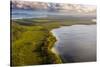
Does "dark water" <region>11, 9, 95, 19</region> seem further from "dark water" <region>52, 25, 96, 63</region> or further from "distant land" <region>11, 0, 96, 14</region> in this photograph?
"dark water" <region>52, 25, 96, 63</region>

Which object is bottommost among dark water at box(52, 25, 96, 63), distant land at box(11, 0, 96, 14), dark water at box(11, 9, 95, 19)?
dark water at box(52, 25, 96, 63)

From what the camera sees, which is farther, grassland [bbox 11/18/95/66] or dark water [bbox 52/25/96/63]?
dark water [bbox 52/25/96/63]

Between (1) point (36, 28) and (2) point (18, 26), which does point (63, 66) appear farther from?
(2) point (18, 26)

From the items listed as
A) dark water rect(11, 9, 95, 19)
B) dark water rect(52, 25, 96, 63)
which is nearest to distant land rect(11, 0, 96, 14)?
dark water rect(11, 9, 95, 19)

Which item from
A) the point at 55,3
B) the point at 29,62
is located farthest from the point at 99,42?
the point at 29,62

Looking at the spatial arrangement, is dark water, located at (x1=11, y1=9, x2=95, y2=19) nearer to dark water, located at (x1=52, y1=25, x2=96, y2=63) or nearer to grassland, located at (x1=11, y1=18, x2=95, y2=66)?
grassland, located at (x1=11, y1=18, x2=95, y2=66)

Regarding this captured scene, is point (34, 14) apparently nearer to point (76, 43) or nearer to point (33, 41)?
point (33, 41)

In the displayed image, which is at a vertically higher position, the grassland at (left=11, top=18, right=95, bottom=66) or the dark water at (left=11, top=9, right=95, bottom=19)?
the dark water at (left=11, top=9, right=95, bottom=19)
